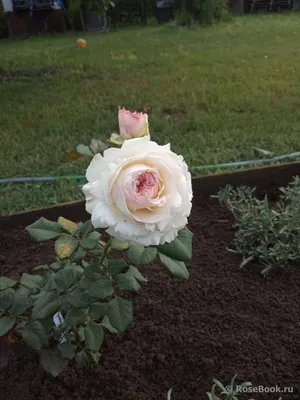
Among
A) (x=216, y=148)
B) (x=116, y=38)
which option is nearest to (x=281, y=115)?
(x=216, y=148)

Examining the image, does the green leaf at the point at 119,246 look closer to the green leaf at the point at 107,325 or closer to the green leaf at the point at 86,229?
the green leaf at the point at 86,229

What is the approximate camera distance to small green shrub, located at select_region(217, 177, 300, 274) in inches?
83.9

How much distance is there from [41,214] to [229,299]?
104 centimetres

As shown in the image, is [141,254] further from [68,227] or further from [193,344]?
[193,344]

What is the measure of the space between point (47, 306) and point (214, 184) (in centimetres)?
151

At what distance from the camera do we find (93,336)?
149cm

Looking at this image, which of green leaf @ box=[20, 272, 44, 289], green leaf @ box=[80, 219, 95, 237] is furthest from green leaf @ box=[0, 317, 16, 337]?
green leaf @ box=[80, 219, 95, 237]

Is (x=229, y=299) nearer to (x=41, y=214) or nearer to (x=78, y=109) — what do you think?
(x=41, y=214)

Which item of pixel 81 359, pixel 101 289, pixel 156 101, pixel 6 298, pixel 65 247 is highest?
pixel 65 247

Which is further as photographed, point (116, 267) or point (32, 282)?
point (32, 282)

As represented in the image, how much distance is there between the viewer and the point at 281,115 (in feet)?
13.0

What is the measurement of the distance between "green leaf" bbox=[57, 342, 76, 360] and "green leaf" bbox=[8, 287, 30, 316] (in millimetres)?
183

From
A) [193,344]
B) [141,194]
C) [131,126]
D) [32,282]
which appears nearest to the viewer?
[141,194]

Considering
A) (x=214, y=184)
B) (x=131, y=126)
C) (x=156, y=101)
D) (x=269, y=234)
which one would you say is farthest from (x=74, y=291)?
(x=156, y=101)
